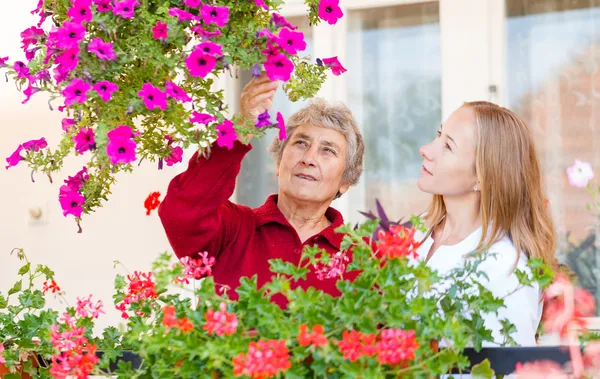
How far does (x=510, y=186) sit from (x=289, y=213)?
663mm

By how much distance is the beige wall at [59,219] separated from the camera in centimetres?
380

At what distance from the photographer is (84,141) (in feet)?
4.37

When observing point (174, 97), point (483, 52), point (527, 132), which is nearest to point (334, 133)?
point (527, 132)

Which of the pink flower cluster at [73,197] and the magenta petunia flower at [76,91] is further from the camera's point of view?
the pink flower cluster at [73,197]

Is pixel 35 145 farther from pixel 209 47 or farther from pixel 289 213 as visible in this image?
pixel 289 213

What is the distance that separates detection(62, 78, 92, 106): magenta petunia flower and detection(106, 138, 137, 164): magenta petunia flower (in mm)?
88

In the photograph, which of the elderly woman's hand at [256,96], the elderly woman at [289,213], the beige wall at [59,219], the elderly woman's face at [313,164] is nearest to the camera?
the elderly woman's hand at [256,96]

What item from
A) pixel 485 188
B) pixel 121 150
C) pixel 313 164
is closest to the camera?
pixel 121 150

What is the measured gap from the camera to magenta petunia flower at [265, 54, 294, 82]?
1358mm

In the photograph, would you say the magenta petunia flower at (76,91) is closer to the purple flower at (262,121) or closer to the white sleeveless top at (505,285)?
the purple flower at (262,121)

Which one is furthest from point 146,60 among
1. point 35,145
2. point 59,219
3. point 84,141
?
point 59,219

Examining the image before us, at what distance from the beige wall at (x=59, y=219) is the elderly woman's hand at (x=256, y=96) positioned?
226cm

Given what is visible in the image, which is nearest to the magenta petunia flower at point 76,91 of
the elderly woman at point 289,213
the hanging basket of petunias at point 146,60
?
the hanging basket of petunias at point 146,60

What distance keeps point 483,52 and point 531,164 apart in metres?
1.85
